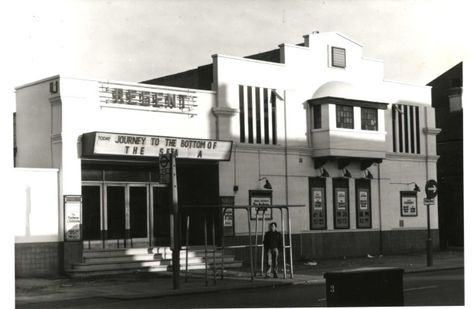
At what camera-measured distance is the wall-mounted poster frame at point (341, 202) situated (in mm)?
32812

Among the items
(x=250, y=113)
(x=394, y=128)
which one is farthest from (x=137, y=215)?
(x=394, y=128)

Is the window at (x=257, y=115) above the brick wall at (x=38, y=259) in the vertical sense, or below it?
above

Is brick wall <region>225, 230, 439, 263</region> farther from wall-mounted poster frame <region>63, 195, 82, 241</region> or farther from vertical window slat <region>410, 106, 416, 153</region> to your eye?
wall-mounted poster frame <region>63, 195, 82, 241</region>

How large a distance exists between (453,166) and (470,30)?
88.5 feet

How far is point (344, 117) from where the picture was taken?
32062 millimetres

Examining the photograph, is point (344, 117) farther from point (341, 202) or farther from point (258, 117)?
point (258, 117)

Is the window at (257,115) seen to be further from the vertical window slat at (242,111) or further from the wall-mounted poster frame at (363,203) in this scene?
the wall-mounted poster frame at (363,203)

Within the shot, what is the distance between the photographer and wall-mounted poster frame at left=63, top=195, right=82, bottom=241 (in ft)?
81.3

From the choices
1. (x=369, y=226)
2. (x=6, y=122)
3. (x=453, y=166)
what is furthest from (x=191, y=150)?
(x=453, y=166)

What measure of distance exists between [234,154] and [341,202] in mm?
6163

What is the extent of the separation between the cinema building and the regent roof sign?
4 cm

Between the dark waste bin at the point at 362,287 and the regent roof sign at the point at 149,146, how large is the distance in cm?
1459

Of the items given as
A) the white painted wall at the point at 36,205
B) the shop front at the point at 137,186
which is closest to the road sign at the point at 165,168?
the shop front at the point at 137,186

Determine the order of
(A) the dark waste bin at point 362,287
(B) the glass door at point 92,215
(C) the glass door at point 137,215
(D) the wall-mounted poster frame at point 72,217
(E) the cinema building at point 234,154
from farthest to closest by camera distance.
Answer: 1. (C) the glass door at point 137,215
2. (B) the glass door at point 92,215
3. (E) the cinema building at point 234,154
4. (D) the wall-mounted poster frame at point 72,217
5. (A) the dark waste bin at point 362,287
